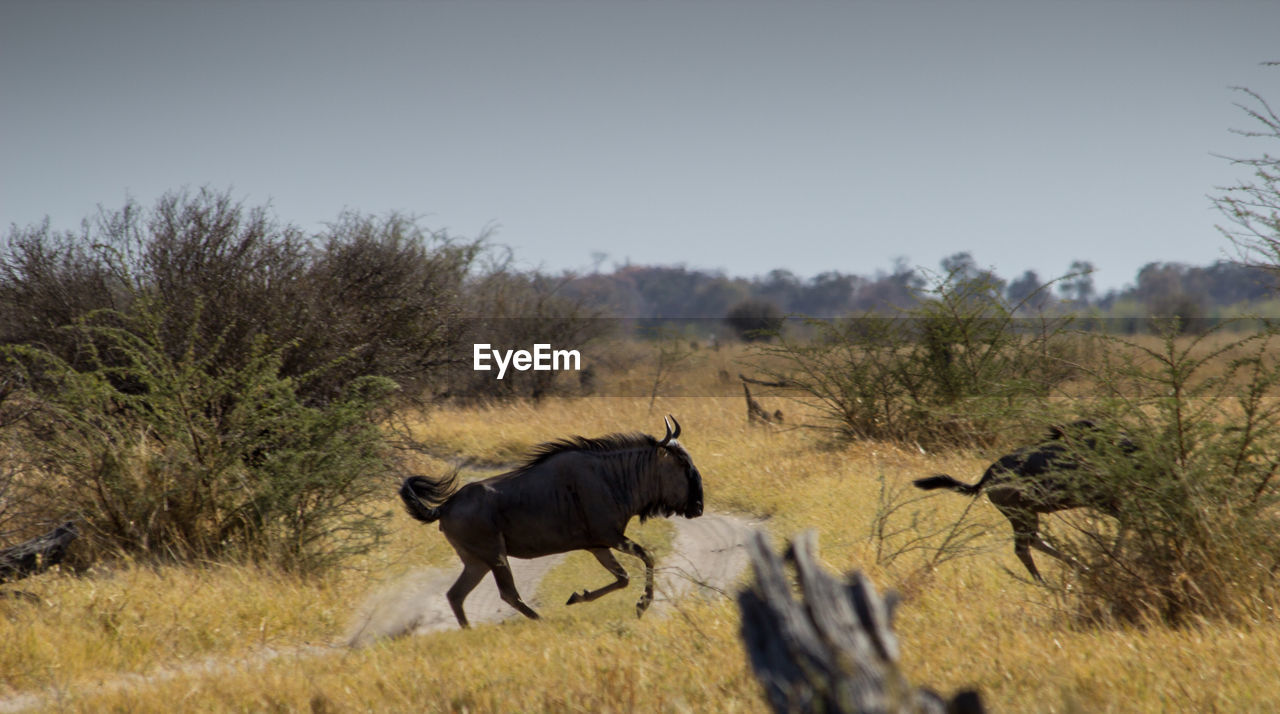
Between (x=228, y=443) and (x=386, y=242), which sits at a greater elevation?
(x=386, y=242)

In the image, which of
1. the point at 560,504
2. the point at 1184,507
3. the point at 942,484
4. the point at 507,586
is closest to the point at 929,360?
the point at 942,484

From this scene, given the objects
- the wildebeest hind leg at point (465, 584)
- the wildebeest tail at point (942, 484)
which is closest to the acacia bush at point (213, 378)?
the wildebeest hind leg at point (465, 584)

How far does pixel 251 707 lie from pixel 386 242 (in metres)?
15.0

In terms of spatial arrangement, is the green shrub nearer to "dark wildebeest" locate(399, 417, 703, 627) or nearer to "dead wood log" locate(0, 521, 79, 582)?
"dead wood log" locate(0, 521, 79, 582)

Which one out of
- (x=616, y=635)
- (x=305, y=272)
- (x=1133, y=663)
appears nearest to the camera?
(x=1133, y=663)

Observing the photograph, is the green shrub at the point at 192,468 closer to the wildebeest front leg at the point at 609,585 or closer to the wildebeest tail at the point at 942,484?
the wildebeest front leg at the point at 609,585

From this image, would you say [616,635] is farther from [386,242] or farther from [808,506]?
[386,242]

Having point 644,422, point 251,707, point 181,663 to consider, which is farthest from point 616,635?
point 644,422

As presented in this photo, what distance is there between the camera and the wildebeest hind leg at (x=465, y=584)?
7.33 meters

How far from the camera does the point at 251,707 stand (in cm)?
500

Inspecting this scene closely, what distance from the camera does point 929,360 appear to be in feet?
48.1

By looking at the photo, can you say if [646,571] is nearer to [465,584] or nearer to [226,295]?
[465,584]

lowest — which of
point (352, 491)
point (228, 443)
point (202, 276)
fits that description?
point (352, 491)

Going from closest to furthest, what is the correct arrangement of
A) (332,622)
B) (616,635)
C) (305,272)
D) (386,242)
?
1. (616,635)
2. (332,622)
3. (305,272)
4. (386,242)
